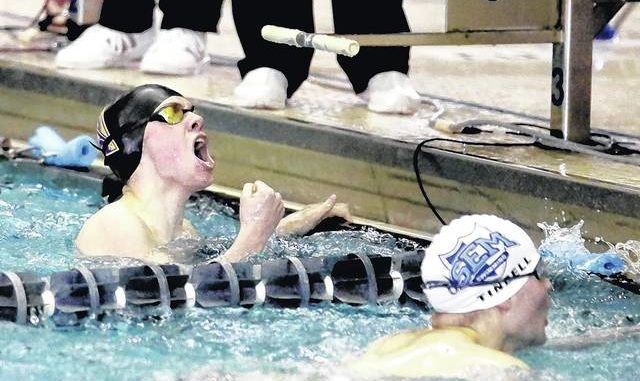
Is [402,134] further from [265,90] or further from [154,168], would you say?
[154,168]

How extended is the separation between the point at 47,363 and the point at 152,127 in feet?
3.26

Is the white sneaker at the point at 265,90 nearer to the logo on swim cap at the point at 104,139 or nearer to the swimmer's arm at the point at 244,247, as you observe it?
the logo on swim cap at the point at 104,139

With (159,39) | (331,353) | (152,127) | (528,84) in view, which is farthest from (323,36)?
(528,84)

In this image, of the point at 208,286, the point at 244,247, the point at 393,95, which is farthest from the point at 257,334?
the point at 393,95

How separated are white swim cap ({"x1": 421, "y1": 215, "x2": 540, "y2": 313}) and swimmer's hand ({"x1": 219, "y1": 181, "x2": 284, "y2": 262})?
0.82 metres

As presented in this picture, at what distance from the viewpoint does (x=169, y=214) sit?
4086mm

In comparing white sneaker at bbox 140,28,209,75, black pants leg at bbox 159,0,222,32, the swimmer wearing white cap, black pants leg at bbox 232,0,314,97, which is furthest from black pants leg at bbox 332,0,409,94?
the swimmer wearing white cap

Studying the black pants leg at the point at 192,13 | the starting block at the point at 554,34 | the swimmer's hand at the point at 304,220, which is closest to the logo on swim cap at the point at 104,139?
the swimmer's hand at the point at 304,220

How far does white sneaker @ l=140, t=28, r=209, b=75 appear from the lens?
5789mm

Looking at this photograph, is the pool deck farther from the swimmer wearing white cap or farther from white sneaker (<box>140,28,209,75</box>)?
the swimmer wearing white cap

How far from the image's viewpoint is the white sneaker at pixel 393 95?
17.3 ft

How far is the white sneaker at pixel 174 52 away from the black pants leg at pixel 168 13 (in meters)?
0.04

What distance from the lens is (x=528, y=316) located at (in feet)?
10.2

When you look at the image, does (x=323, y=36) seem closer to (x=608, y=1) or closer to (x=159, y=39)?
(x=608, y=1)
